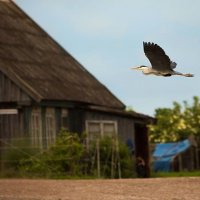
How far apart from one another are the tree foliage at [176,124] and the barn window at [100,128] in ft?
89.8

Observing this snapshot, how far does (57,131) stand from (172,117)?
1327 inches

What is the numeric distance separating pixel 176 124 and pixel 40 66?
31835 millimetres

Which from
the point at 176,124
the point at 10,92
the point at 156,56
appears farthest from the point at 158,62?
the point at 176,124

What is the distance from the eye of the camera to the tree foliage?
6062 centimetres

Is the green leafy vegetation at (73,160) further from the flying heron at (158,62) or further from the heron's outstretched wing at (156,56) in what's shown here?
the heron's outstretched wing at (156,56)

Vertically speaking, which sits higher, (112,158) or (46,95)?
(46,95)

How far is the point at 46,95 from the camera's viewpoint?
28500 millimetres

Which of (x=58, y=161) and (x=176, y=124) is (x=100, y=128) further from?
(x=176, y=124)

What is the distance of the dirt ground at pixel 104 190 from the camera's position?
16859 millimetres

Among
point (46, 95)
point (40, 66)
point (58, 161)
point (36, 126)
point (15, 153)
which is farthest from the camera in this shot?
point (40, 66)

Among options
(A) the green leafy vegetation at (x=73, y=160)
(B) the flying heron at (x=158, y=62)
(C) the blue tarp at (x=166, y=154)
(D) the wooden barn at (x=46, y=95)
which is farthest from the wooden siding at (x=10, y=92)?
(C) the blue tarp at (x=166, y=154)

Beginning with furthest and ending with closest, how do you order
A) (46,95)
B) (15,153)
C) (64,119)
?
(64,119) → (46,95) → (15,153)

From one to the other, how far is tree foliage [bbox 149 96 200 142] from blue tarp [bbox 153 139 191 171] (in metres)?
15.1

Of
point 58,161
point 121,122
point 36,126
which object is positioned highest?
point 121,122
